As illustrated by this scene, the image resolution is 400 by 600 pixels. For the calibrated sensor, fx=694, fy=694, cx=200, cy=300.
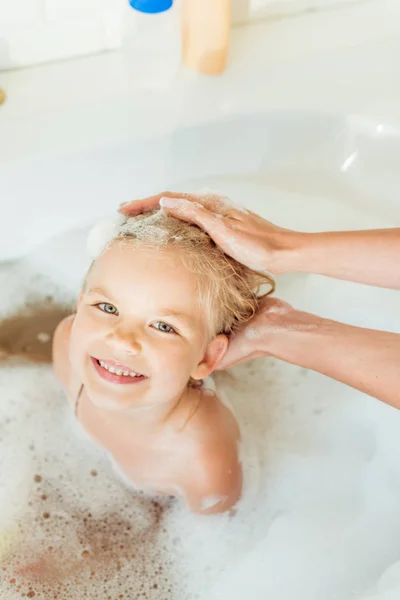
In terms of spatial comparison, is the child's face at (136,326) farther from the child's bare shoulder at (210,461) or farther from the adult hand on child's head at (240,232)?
the child's bare shoulder at (210,461)

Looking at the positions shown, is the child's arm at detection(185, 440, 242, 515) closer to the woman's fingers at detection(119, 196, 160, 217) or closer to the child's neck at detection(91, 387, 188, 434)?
the child's neck at detection(91, 387, 188, 434)

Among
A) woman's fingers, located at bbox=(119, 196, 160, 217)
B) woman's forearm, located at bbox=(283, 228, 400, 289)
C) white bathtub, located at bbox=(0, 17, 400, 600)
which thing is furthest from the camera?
white bathtub, located at bbox=(0, 17, 400, 600)

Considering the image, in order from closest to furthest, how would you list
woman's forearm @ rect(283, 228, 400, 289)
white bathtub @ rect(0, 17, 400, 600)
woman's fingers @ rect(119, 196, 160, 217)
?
woman's forearm @ rect(283, 228, 400, 289), woman's fingers @ rect(119, 196, 160, 217), white bathtub @ rect(0, 17, 400, 600)

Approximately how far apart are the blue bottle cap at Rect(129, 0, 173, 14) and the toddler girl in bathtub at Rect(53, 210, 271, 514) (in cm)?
39

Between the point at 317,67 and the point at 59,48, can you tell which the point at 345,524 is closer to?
the point at 317,67

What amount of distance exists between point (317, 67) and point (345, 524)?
2.88 ft

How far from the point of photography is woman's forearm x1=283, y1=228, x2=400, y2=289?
967mm

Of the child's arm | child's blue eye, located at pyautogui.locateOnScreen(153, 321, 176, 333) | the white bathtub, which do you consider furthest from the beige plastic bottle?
the child's arm

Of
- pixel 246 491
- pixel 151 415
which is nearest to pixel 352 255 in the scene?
pixel 151 415

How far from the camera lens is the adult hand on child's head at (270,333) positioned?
112cm

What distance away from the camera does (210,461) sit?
1188 millimetres

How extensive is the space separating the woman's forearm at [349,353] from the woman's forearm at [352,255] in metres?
0.10

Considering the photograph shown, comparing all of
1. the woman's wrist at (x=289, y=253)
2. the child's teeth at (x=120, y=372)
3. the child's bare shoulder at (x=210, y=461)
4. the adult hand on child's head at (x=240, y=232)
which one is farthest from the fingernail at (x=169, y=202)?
the child's bare shoulder at (x=210, y=461)

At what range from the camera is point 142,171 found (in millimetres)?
1360
